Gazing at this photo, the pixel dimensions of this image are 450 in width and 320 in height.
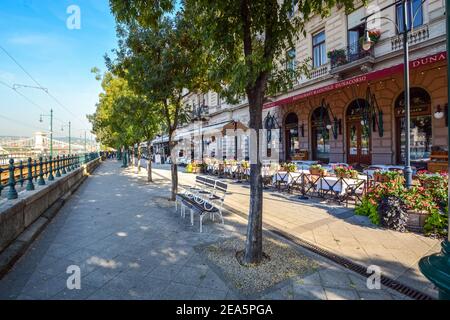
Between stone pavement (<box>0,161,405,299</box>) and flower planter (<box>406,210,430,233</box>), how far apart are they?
2695 millimetres

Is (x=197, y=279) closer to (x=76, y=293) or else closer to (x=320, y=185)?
(x=76, y=293)

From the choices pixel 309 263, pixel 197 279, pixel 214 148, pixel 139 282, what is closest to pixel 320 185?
pixel 309 263

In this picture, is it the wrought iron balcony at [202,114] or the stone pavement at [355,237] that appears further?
the wrought iron balcony at [202,114]

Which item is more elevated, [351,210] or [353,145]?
[353,145]

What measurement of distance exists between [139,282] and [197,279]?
2.55 ft

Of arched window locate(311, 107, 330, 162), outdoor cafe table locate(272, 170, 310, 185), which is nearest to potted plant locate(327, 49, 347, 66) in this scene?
arched window locate(311, 107, 330, 162)

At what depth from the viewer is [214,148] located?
26.9 m

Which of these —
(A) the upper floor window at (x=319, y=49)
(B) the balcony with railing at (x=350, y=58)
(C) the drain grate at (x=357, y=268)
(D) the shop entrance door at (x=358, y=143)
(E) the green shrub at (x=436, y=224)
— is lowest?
(C) the drain grate at (x=357, y=268)

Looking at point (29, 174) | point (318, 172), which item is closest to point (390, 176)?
point (318, 172)

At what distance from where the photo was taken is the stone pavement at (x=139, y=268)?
308 centimetres

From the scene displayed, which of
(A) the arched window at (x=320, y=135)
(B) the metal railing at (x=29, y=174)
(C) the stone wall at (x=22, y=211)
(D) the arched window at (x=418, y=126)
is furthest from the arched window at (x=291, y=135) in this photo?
(C) the stone wall at (x=22, y=211)

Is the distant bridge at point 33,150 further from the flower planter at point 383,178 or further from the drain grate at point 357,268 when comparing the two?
the flower planter at point 383,178

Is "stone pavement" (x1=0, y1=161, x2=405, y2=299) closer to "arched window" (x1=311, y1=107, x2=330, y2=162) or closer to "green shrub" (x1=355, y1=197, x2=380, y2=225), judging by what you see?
"green shrub" (x1=355, y1=197, x2=380, y2=225)

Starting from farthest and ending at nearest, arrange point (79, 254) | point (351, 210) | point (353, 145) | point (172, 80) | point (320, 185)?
point (353, 145) < point (320, 185) < point (172, 80) < point (351, 210) < point (79, 254)
